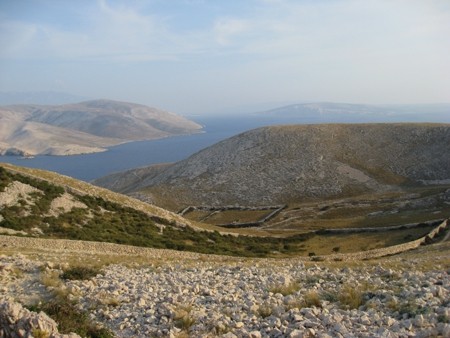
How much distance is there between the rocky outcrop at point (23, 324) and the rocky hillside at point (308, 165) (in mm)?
85935

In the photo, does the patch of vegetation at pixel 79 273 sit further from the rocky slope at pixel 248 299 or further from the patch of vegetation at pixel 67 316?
the patch of vegetation at pixel 67 316

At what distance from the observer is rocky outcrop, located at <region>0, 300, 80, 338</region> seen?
945 centimetres

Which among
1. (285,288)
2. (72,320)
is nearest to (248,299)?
(285,288)

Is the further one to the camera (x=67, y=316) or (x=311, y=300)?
(x=311, y=300)

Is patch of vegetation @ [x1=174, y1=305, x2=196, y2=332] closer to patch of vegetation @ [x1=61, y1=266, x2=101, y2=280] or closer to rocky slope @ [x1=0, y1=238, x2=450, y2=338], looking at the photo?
rocky slope @ [x1=0, y1=238, x2=450, y2=338]

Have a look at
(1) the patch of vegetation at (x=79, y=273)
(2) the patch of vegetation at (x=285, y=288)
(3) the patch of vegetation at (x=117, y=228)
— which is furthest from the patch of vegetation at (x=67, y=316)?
(3) the patch of vegetation at (x=117, y=228)

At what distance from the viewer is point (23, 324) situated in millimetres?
9625

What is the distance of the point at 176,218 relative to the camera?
48219 mm

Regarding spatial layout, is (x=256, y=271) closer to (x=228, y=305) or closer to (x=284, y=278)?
(x=284, y=278)

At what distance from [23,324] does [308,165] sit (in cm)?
10250

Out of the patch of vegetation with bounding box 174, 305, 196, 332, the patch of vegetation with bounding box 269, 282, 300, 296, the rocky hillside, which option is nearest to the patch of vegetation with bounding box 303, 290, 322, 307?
the patch of vegetation with bounding box 269, 282, 300, 296

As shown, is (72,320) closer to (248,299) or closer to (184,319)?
(184,319)

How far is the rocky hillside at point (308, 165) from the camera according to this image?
324 feet

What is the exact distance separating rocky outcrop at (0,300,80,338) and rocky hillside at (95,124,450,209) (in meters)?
85.9
